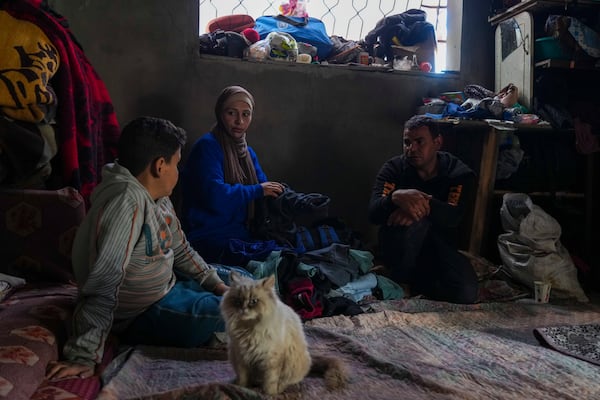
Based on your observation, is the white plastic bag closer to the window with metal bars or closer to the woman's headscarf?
the window with metal bars

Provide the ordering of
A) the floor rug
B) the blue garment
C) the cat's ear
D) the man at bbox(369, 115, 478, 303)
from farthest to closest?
1. the man at bbox(369, 115, 478, 303)
2. the blue garment
3. the floor rug
4. the cat's ear

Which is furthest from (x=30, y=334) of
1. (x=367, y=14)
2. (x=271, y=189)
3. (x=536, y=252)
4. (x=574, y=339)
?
(x=367, y=14)

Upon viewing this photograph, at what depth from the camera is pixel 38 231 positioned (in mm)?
2062

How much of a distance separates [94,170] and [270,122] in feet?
4.07

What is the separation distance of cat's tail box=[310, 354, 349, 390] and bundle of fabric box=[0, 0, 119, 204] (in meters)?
1.35

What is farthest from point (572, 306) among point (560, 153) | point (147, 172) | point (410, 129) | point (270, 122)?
point (147, 172)

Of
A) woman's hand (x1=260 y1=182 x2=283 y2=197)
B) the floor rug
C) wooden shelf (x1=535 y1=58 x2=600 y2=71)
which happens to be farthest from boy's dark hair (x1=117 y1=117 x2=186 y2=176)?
wooden shelf (x1=535 y1=58 x2=600 y2=71)

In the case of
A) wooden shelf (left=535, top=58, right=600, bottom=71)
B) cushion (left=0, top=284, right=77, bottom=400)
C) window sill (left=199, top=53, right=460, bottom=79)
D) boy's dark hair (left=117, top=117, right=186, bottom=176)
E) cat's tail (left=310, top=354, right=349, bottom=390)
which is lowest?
cat's tail (left=310, top=354, right=349, bottom=390)

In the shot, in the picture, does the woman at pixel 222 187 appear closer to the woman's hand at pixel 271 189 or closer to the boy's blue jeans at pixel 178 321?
the woman's hand at pixel 271 189

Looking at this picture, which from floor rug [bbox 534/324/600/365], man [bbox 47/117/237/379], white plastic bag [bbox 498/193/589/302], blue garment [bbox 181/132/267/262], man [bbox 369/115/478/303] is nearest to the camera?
man [bbox 47/117/237/379]

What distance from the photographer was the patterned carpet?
1538 mm

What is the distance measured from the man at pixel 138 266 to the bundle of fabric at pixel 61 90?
0.64 metres

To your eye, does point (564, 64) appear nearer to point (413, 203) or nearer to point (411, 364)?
point (413, 203)

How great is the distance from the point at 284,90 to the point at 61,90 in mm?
1422
